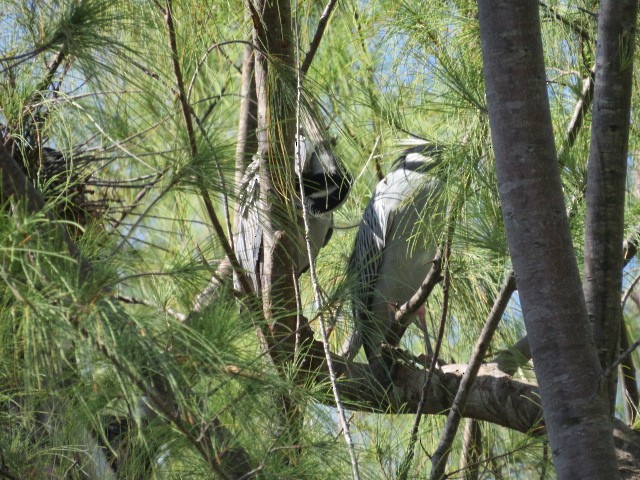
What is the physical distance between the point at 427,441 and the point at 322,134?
1.33 meters

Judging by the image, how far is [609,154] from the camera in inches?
46.1

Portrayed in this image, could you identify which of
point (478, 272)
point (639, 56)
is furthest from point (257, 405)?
point (639, 56)

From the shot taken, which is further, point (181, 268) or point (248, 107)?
point (248, 107)

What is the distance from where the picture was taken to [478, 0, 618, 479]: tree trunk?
3.29 ft

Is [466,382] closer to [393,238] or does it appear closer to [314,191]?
[314,191]

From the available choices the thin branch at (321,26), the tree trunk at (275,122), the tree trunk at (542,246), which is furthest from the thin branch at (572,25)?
the tree trunk at (542,246)

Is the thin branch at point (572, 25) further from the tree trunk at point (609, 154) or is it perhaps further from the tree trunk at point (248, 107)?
the tree trunk at point (248, 107)

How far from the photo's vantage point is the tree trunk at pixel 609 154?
3.82 feet

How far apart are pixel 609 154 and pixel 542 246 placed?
0.69 ft

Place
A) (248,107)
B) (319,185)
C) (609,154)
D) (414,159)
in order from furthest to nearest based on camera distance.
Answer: (414,159), (248,107), (319,185), (609,154)

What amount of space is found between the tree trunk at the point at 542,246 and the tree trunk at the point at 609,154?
130 mm

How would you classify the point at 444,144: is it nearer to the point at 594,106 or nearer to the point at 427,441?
the point at 594,106

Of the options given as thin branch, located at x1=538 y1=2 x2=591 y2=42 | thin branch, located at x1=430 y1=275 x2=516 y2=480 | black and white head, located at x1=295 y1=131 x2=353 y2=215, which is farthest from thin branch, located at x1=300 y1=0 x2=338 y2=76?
thin branch, located at x1=430 y1=275 x2=516 y2=480

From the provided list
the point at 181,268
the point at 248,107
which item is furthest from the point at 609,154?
the point at 248,107
